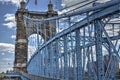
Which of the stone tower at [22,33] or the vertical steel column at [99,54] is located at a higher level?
the stone tower at [22,33]

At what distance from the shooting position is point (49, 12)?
→ 99875mm

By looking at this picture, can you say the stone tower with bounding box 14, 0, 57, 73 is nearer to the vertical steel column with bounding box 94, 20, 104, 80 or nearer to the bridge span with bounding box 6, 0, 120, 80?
the bridge span with bounding box 6, 0, 120, 80

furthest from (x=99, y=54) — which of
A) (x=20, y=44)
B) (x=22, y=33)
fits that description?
(x=22, y=33)

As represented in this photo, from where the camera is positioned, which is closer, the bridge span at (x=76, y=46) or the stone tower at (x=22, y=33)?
the bridge span at (x=76, y=46)

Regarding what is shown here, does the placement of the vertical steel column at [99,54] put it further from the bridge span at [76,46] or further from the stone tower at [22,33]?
the stone tower at [22,33]

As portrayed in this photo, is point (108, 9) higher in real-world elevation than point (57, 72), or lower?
higher

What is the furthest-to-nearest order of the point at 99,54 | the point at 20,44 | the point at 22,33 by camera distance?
the point at 22,33, the point at 20,44, the point at 99,54

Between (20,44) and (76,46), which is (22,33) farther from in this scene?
(76,46)

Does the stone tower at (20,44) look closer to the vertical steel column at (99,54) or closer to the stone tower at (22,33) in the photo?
the stone tower at (22,33)

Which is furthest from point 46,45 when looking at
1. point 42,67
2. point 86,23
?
point 86,23

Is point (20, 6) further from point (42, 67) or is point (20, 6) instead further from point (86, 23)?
point (86, 23)

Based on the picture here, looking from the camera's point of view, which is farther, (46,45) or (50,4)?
(50,4)

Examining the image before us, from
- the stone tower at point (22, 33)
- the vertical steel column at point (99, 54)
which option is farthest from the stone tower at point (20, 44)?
the vertical steel column at point (99, 54)

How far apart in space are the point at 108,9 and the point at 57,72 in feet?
71.7
